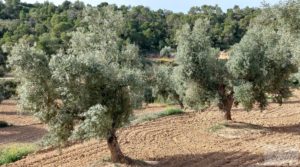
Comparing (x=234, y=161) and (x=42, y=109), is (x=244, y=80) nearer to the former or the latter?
(x=234, y=161)

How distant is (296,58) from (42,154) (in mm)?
14830

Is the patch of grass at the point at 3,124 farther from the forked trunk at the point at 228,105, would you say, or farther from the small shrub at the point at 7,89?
the forked trunk at the point at 228,105

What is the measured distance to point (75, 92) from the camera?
19.9 meters

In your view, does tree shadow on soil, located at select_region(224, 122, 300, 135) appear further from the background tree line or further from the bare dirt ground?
the background tree line

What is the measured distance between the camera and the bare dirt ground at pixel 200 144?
22422mm

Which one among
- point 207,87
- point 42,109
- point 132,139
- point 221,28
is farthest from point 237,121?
point 221,28

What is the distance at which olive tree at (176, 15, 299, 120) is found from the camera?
1139 inches

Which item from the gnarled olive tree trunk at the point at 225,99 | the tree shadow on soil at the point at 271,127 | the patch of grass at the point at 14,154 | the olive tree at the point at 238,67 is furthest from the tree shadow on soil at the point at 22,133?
the tree shadow on soil at the point at 271,127

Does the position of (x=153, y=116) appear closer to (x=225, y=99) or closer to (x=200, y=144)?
(x=225, y=99)

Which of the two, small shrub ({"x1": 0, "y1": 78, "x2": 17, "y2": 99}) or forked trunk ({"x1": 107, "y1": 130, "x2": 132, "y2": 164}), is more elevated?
small shrub ({"x1": 0, "y1": 78, "x2": 17, "y2": 99})

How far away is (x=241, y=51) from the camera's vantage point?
95.3ft

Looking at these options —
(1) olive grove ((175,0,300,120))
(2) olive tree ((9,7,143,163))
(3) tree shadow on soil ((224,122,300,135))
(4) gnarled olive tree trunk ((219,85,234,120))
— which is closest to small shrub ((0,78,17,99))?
(4) gnarled olive tree trunk ((219,85,234,120))

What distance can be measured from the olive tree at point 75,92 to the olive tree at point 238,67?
8.90 m

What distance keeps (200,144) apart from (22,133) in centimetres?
1768
